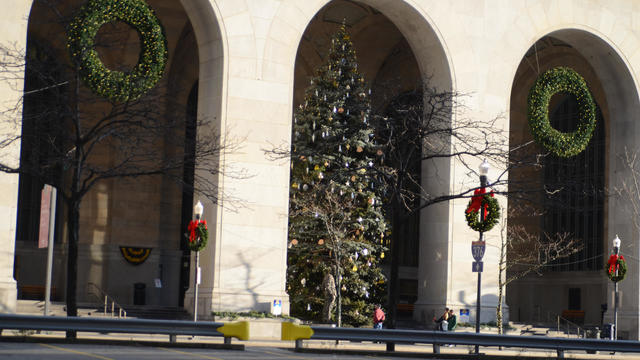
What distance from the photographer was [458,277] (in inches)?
1314

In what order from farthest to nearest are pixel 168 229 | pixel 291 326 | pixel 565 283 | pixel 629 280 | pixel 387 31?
pixel 565 283 → pixel 387 31 → pixel 168 229 → pixel 629 280 → pixel 291 326

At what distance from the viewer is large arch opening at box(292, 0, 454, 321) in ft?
111

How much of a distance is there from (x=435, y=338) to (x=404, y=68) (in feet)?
82.7

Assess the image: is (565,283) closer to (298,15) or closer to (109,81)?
(298,15)

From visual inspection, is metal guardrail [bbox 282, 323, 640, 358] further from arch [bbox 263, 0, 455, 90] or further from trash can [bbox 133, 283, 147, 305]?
trash can [bbox 133, 283, 147, 305]

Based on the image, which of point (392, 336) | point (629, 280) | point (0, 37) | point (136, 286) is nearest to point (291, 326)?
point (392, 336)

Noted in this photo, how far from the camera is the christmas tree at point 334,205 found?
3338cm

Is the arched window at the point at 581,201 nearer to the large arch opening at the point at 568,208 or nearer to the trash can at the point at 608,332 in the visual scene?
the large arch opening at the point at 568,208

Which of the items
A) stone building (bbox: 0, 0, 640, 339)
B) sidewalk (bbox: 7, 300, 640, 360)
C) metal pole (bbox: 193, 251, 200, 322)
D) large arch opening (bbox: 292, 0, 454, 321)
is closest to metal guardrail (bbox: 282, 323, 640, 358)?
sidewalk (bbox: 7, 300, 640, 360)

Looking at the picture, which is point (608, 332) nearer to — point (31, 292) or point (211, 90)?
point (211, 90)

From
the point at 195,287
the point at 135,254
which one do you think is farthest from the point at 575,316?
the point at 195,287

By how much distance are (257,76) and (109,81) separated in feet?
17.0

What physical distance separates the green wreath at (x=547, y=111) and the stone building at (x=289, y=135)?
1.10 meters

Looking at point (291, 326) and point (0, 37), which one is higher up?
point (0, 37)
